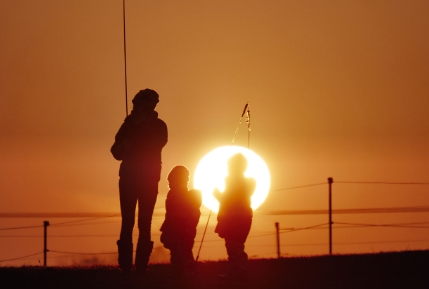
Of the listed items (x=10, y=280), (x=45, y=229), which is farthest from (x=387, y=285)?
(x=45, y=229)

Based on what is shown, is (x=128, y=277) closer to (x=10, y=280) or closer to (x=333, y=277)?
(x=10, y=280)

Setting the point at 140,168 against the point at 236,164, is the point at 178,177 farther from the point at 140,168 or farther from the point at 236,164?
the point at 236,164

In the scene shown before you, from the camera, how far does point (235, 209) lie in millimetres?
11492

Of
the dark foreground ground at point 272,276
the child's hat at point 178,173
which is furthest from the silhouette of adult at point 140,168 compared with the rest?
the dark foreground ground at point 272,276

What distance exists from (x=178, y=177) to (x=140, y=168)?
634mm

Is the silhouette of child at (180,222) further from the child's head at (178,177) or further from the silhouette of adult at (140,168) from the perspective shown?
the silhouette of adult at (140,168)

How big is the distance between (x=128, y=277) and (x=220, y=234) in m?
1.50

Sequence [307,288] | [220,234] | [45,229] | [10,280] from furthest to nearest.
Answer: [45,229]
[220,234]
[10,280]
[307,288]

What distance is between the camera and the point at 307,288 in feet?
32.6

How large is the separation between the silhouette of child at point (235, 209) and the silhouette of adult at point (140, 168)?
114 cm

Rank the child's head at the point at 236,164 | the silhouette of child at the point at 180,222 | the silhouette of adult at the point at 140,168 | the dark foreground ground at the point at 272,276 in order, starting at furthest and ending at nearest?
the child's head at the point at 236,164 < the silhouette of child at the point at 180,222 < the silhouette of adult at the point at 140,168 < the dark foreground ground at the point at 272,276

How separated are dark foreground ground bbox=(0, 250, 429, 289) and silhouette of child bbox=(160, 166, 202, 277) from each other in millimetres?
253

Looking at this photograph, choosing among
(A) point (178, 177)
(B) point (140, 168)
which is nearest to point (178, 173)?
(A) point (178, 177)

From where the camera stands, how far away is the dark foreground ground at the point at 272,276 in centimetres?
1027
